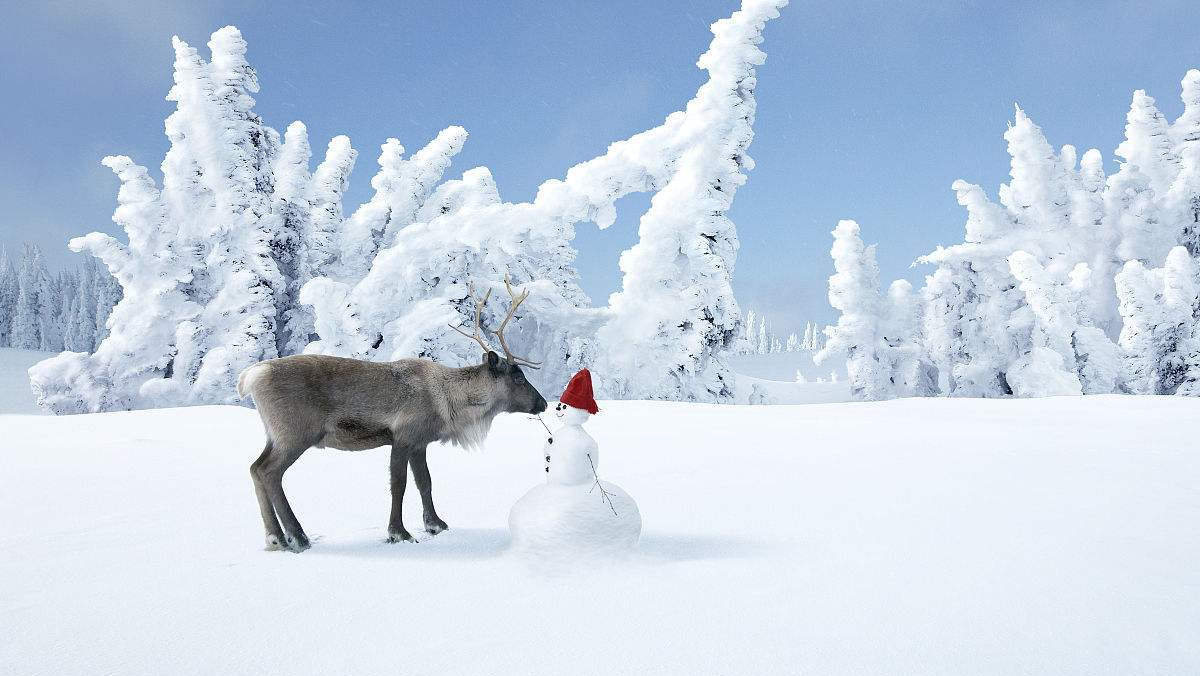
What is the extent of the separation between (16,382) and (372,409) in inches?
1596

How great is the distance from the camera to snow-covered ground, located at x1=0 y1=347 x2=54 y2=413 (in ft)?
97.8

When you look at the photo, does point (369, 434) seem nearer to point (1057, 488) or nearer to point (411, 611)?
point (411, 611)

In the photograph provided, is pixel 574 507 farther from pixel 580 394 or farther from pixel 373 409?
pixel 373 409

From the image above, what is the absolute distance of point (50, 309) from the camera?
189 ft

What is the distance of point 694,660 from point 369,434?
246 cm

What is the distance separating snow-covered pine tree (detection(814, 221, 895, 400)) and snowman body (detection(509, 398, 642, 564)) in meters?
22.4

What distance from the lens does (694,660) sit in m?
2.34

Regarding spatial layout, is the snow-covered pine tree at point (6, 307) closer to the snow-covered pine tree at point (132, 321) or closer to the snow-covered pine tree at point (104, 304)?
the snow-covered pine tree at point (104, 304)

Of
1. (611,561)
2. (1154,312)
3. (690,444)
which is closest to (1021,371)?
(1154,312)

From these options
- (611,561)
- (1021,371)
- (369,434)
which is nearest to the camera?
(611,561)

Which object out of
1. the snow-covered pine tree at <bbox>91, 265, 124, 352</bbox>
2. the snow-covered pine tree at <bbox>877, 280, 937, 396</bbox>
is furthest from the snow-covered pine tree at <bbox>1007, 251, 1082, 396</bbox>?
the snow-covered pine tree at <bbox>91, 265, 124, 352</bbox>

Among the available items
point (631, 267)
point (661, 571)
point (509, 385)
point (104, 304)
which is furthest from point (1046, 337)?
point (104, 304)

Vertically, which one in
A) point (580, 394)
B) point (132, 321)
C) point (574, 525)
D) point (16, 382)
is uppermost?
point (132, 321)

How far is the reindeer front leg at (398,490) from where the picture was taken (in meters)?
3.96
